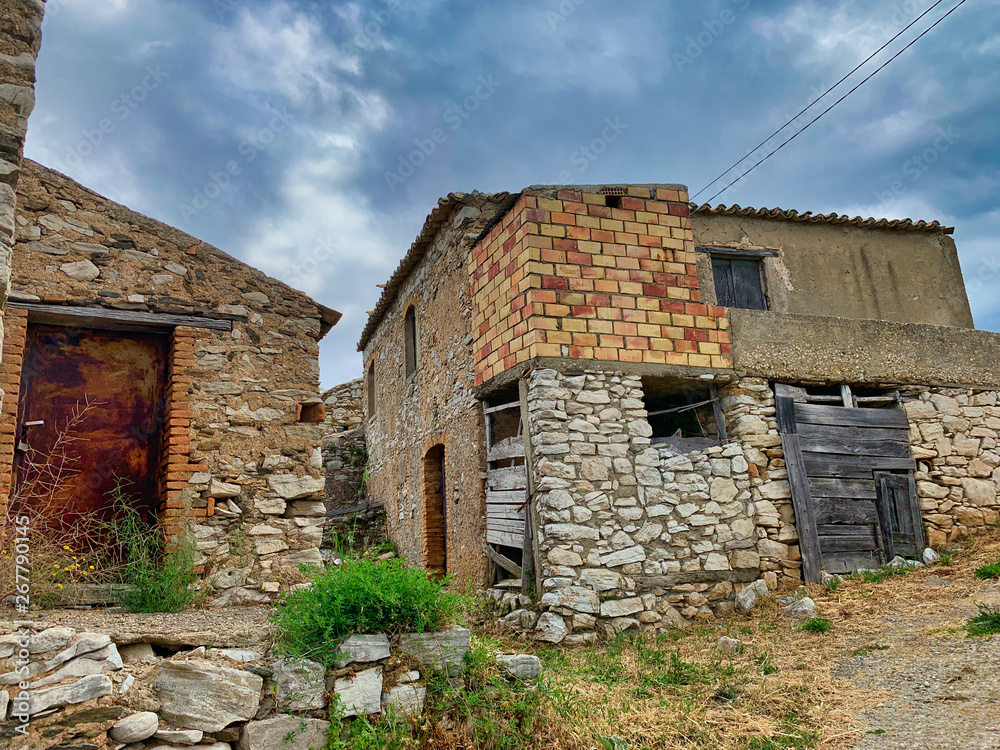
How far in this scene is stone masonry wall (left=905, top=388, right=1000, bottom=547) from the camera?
27.5ft

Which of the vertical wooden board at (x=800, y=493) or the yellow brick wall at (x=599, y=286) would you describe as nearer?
the yellow brick wall at (x=599, y=286)

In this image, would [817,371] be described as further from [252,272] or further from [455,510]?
[252,272]

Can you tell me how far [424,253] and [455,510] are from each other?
4.23 m

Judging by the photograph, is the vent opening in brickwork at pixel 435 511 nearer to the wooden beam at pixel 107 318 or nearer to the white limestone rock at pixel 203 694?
the wooden beam at pixel 107 318

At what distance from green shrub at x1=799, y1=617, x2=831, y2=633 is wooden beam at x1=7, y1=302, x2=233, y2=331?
579 cm

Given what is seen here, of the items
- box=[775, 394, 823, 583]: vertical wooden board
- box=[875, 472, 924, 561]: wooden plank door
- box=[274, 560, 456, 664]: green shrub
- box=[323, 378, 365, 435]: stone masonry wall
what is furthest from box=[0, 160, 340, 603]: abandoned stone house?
box=[323, 378, 365, 435]: stone masonry wall

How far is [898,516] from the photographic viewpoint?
8141 mm

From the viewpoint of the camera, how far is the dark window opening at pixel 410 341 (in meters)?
12.0

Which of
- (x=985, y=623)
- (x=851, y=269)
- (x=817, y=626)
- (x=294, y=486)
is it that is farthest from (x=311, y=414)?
(x=851, y=269)

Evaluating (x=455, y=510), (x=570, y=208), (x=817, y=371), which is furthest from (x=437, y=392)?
(x=817, y=371)

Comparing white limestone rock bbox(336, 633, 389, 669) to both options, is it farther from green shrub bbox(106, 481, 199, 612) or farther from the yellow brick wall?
the yellow brick wall

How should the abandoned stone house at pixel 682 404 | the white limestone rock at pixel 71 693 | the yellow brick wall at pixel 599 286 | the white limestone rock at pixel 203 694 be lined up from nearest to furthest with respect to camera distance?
1. the white limestone rock at pixel 71 693
2. the white limestone rock at pixel 203 694
3. the abandoned stone house at pixel 682 404
4. the yellow brick wall at pixel 599 286

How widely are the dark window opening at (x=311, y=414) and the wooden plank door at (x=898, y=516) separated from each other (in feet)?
21.3

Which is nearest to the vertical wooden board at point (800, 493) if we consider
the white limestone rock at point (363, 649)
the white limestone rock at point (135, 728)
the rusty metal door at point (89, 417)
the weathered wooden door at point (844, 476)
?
the weathered wooden door at point (844, 476)
